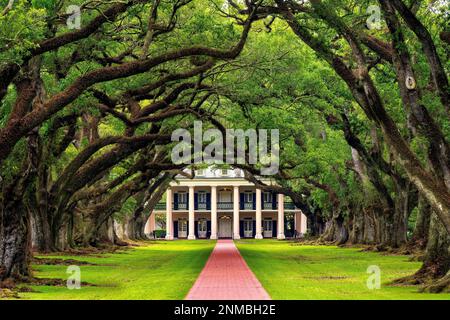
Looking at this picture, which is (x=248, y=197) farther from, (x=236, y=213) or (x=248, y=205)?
(x=236, y=213)

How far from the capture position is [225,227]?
108 m

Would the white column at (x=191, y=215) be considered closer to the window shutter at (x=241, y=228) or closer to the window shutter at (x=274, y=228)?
the window shutter at (x=241, y=228)

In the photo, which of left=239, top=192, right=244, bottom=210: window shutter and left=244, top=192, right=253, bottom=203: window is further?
left=244, top=192, right=253, bottom=203: window

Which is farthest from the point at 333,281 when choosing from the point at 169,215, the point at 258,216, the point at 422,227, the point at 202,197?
the point at 202,197

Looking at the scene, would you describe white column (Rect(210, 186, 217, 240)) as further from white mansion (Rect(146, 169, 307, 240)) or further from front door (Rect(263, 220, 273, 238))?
front door (Rect(263, 220, 273, 238))

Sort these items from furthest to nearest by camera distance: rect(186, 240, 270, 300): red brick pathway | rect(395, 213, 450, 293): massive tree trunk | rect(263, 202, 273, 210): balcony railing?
rect(263, 202, 273, 210): balcony railing < rect(395, 213, 450, 293): massive tree trunk < rect(186, 240, 270, 300): red brick pathway

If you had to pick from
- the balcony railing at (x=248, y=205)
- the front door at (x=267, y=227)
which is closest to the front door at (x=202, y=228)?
the balcony railing at (x=248, y=205)

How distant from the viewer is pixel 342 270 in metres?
30.9

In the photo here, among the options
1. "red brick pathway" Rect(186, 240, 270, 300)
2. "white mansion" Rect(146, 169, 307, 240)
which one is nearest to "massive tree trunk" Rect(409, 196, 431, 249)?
"red brick pathway" Rect(186, 240, 270, 300)

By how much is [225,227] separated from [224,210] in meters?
2.58

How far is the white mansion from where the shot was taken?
346 feet
